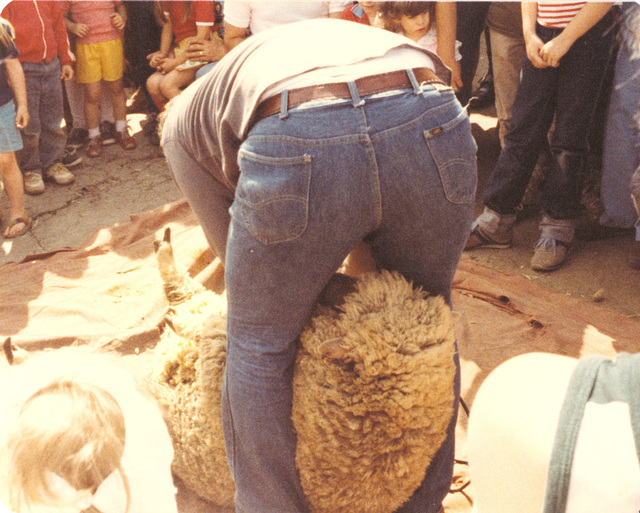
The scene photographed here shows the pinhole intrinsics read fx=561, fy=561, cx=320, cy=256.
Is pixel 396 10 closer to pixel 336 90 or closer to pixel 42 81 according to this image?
pixel 336 90

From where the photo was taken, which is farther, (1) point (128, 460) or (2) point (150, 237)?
(2) point (150, 237)

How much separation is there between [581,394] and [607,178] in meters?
2.35

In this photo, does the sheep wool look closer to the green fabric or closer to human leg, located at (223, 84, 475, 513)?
human leg, located at (223, 84, 475, 513)

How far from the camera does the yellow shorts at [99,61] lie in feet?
14.3

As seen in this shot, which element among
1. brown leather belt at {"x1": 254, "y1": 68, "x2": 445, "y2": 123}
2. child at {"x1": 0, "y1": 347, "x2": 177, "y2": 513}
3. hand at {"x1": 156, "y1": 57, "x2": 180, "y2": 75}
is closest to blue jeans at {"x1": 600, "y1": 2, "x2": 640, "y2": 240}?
brown leather belt at {"x1": 254, "y1": 68, "x2": 445, "y2": 123}

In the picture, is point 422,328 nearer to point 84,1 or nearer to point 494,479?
point 494,479

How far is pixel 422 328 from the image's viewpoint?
126 cm

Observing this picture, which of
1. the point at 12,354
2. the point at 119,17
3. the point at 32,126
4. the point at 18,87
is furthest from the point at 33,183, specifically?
the point at 12,354

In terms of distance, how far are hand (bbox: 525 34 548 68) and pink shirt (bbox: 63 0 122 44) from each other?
322cm

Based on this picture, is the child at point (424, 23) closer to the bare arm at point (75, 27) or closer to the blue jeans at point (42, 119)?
the blue jeans at point (42, 119)

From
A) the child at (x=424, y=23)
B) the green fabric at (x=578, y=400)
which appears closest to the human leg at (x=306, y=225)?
the green fabric at (x=578, y=400)

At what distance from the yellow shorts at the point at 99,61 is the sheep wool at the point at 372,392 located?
3.85 meters

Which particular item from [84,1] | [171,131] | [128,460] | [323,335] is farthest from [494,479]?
[84,1]

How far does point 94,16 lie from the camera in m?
4.29
